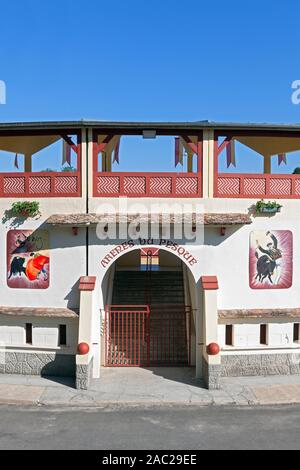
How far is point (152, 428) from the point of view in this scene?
35.4 ft

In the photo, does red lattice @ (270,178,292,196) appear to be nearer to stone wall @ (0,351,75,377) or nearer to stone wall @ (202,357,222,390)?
stone wall @ (202,357,222,390)

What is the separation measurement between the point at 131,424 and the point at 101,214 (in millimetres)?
6503

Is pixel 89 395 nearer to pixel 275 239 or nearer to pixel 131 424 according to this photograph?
pixel 131 424

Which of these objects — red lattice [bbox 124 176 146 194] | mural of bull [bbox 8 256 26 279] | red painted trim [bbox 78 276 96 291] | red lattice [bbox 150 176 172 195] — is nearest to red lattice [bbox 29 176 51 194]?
mural of bull [bbox 8 256 26 279]

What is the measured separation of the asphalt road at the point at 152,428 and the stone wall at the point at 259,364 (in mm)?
2476

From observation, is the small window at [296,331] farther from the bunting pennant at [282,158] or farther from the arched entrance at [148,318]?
the bunting pennant at [282,158]

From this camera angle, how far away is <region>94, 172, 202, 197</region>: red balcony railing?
1462cm

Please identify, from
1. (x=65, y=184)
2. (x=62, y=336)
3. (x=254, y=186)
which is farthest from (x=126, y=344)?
(x=254, y=186)

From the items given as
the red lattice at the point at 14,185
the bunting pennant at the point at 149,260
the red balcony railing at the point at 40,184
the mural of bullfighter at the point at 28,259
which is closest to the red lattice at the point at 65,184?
the red balcony railing at the point at 40,184

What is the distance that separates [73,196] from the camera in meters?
14.6

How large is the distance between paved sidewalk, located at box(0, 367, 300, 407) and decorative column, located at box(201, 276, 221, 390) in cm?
40

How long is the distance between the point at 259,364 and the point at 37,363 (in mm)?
7407

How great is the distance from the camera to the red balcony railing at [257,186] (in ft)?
48.4
